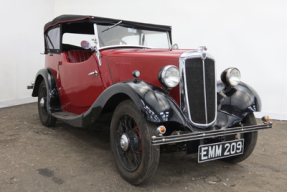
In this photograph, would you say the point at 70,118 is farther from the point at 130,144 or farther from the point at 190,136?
the point at 190,136

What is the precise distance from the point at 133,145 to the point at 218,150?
2.40 ft

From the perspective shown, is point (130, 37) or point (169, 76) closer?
point (169, 76)

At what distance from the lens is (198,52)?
2475 mm

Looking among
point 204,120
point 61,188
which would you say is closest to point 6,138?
point 61,188

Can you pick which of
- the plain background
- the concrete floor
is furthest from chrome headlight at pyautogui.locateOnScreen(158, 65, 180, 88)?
the plain background

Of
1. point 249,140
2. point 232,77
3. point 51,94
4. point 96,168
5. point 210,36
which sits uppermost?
point 210,36

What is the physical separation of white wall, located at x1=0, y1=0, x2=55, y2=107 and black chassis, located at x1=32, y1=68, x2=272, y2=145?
3.15 m

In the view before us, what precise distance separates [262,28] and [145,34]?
9.89 ft

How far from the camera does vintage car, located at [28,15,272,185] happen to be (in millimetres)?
2213

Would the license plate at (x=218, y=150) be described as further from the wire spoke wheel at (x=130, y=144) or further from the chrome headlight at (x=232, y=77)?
the chrome headlight at (x=232, y=77)

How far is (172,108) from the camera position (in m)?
2.21

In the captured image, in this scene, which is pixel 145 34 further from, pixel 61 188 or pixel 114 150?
Answer: pixel 61 188

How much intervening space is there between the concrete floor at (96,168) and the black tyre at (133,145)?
15cm

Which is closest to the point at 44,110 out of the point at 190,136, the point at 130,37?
the point at 130,37
